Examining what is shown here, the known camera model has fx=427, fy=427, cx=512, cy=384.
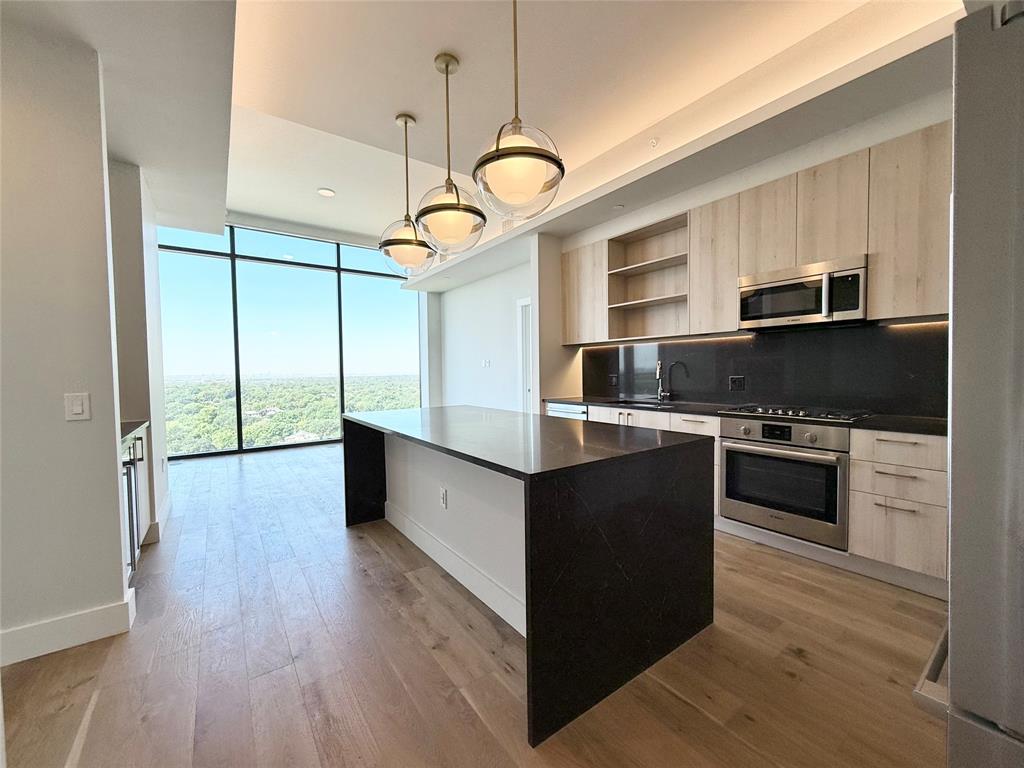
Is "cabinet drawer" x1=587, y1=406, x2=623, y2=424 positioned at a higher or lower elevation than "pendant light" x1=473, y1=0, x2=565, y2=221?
lower

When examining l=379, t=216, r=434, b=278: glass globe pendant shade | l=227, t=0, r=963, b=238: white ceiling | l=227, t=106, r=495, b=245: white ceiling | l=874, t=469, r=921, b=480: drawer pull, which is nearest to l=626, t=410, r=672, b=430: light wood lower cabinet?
l=874, t=469, r=921, b=480: drawer pull

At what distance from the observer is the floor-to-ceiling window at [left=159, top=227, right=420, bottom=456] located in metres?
5.75

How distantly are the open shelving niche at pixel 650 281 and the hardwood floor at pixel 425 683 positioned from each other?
2.25 metres

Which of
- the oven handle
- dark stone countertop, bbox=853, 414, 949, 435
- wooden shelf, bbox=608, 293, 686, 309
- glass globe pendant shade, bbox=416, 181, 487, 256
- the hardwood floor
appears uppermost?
glass globe pendant shade, bbox=416, 181, 487, 256

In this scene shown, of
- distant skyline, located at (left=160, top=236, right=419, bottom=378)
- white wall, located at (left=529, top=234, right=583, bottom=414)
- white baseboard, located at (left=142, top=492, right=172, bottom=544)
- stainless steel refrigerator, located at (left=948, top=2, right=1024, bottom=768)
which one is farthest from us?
distant skyline, located at (left=160, top=236, right=419, bottom=378)

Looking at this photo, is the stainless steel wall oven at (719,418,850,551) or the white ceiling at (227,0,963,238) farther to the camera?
the stainless steel wall oven at (719,418,850,551)

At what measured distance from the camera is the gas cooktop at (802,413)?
8.40 feet

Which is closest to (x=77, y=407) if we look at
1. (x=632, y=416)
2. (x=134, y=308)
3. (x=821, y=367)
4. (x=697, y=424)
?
(x=134, y=308)

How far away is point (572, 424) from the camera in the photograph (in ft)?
8.14

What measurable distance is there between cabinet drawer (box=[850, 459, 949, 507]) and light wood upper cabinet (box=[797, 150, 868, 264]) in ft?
4.19

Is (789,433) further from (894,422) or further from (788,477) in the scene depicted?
(894,422)

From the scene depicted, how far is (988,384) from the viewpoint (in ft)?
1.94

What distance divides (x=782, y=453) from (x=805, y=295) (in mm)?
1058

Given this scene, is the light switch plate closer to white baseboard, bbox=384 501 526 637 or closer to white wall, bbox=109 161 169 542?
white wall, bbox=109 161 169 542
